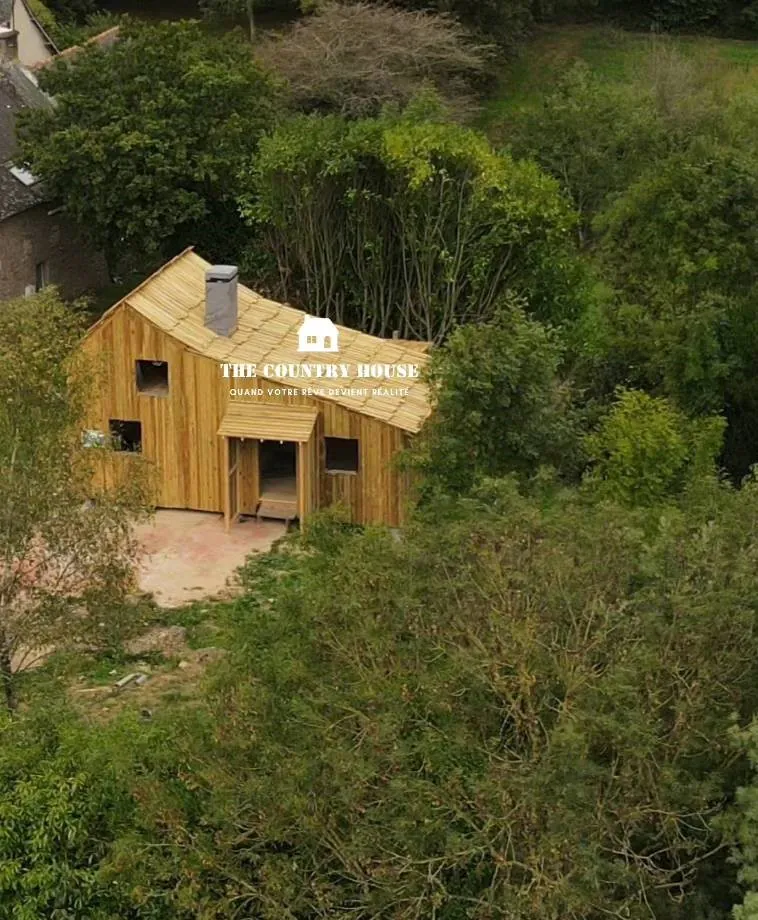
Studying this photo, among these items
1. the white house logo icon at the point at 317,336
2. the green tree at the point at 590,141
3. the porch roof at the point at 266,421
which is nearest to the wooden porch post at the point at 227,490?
the porch roof at the point at 266,421

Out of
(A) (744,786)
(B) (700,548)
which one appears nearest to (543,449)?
(B) (700,548)

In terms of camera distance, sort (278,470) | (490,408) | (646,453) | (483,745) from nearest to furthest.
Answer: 1. (483,745)
2. (490,408)
3. (646,453)
4. (278,470)

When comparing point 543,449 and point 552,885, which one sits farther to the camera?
point 543,449

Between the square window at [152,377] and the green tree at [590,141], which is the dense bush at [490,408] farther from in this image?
the green tree at [590,141]

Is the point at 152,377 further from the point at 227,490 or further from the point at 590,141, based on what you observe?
the point at 590,141

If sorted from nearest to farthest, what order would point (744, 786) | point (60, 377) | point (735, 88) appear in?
point (744, 786) < point (60, 377) < point (735, 88)

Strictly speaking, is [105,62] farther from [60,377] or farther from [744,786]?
[744,786]

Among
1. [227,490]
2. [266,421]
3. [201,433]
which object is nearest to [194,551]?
[227,490]
